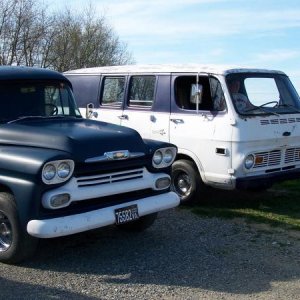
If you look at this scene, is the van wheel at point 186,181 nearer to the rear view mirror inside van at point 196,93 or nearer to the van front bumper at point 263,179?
the van front bumper at point 263,179

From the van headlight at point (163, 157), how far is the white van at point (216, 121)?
1.51m

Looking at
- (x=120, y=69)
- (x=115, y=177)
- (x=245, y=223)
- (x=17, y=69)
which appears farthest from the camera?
(x=120, y=69)

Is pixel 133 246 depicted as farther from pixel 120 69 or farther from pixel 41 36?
pixel 41 36

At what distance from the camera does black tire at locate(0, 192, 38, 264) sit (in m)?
5.41

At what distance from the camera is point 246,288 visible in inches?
199

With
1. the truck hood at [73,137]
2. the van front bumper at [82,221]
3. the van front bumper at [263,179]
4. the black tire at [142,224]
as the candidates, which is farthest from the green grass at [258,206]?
the truck hood at [73,137]

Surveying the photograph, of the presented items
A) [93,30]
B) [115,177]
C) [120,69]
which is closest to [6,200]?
[115,177]

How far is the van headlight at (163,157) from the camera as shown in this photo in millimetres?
6293

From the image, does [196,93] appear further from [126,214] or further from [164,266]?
[164,266]

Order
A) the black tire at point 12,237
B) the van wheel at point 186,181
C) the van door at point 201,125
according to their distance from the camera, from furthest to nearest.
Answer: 1. the van wheel at point 186,181
2. the van door at point 201,125
3. the black tire at point 12,237

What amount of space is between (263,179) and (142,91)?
8.38ft

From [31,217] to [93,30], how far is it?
30340mm

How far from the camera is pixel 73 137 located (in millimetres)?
5664

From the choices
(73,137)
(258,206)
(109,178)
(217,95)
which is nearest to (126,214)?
(109,178)
